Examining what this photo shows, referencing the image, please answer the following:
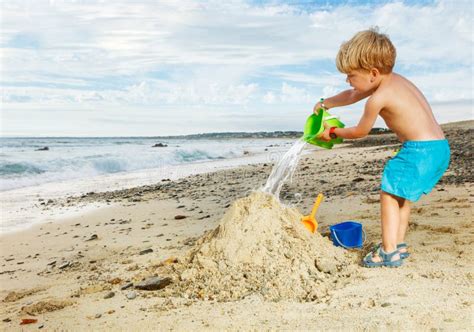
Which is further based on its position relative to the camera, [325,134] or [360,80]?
[325,134]

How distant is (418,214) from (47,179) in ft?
34.7

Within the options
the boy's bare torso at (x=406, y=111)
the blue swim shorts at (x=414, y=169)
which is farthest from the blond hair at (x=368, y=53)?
the blue swim shorts at (x=414, y=169)

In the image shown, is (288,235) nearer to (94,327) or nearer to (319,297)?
(319,297)

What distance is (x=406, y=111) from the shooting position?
338cm

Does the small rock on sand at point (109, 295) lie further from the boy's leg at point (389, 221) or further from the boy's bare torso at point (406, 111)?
the boy's bare torso at point (406, 111)

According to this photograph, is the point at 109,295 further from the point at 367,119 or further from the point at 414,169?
the point at 414,169

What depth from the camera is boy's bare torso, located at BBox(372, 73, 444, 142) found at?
11.1 feet

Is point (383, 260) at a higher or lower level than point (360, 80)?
lower

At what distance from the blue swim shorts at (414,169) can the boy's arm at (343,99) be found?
62 centimetres

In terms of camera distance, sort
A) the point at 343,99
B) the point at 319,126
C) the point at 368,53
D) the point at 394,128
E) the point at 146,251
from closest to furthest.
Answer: the point at 368,53
the point at 394,128
the point at 319,126
the point at 343,99
the point at 146,251

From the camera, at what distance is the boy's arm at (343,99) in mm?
3839

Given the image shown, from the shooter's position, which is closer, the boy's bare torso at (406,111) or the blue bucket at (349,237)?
the boy's bare torso at (406,111)

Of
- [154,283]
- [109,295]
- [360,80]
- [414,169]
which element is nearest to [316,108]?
[360,80]

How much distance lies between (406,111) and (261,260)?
1.52 meters
